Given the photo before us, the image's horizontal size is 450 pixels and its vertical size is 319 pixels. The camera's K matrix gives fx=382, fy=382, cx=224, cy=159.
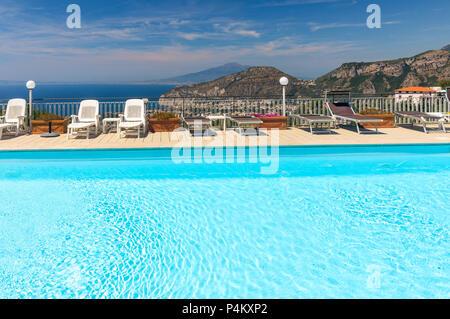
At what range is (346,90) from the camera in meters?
9.86

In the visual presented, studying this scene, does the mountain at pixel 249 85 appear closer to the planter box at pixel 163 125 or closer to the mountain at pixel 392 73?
the mountain at pixel 392 73

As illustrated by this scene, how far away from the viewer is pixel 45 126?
8867mm

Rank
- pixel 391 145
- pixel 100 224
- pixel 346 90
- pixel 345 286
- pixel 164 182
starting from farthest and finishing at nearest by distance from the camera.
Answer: pixel 346 90 → pixel 391 145 → pixel 164 182 → pixel 100 224 → pixel 345 286

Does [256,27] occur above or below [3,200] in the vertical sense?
above

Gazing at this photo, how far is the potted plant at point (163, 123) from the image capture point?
30.3ft

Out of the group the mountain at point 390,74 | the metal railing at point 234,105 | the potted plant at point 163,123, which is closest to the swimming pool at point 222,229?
the potted plant at point 163,123

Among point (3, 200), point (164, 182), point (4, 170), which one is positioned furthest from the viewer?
point (4, 170)

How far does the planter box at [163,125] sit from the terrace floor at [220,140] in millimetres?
464

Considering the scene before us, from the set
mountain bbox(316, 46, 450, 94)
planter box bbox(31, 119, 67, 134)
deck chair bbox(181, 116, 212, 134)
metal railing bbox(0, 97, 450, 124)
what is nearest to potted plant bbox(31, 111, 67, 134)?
planter box bbox(31, 119, 67, 134)

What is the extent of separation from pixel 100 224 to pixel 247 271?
1.80 m

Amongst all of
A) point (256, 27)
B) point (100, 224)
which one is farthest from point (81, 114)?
point (256, 27)

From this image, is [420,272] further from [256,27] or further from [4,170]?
[256,27]

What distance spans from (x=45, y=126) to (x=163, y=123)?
8.88 ft

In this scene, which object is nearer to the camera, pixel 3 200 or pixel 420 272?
Answer: pixel 420 272
